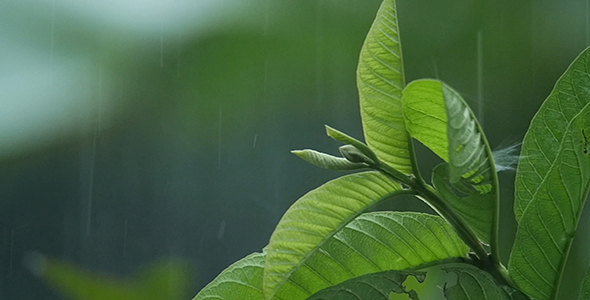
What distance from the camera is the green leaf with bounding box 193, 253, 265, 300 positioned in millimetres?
307

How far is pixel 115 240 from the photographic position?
809 mm

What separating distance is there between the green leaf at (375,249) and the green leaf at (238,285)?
15 millimetres

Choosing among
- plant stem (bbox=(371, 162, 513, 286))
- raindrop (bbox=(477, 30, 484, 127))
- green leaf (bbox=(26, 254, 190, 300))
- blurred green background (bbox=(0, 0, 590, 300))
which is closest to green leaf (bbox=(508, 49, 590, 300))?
plant stem (bbox=(371, 162, 513, 286))

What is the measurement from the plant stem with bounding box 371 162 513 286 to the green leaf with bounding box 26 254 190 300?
568 millimetres

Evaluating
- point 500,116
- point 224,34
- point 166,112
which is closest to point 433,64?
point 500,116

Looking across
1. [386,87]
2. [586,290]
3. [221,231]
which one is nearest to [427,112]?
[386,87]

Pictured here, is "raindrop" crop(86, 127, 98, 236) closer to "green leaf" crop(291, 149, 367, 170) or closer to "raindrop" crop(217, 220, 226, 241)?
"raindrop" crop(217, 220, 226, 241)

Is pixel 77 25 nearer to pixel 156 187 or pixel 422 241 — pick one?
pixel 156 187

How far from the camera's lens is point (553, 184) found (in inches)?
11.4

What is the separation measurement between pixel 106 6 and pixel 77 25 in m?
0.06

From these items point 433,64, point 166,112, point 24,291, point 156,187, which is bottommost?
point 24,291

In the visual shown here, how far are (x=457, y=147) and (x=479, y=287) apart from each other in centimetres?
9

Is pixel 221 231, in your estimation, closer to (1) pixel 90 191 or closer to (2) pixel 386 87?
(1) pixel 90 191

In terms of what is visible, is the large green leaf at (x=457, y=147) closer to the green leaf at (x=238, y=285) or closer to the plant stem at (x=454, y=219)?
the plant stem at (x=454, y=219)
